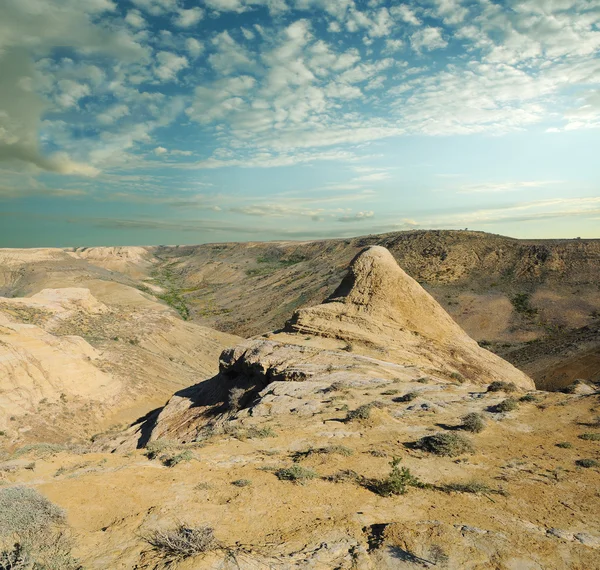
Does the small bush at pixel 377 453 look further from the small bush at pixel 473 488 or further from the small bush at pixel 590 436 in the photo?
the small bush at pixel 590 436

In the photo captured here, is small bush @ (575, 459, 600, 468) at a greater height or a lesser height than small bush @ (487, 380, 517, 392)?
greater

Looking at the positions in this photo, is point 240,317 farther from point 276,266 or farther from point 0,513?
point 0,513

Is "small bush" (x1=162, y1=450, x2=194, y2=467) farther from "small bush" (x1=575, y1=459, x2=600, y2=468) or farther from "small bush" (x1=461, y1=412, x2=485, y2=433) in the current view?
"small bush" (x1=575, y1=459, x2=600, y2=468)

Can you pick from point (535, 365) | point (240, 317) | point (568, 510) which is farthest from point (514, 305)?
point (568, 510)

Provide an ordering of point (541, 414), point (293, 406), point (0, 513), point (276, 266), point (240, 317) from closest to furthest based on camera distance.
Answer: point (0, 513)
point (541, 414)
point (293, 406)
point (240, 317)
point (276, 266)

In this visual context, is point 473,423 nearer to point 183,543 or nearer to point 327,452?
point 327,452

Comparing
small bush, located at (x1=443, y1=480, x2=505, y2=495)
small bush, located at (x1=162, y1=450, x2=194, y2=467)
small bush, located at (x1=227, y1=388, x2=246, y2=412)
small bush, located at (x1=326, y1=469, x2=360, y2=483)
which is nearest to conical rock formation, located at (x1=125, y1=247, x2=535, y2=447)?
small bush, located at (x1=227, y1=388, x2=246, y2=412)
